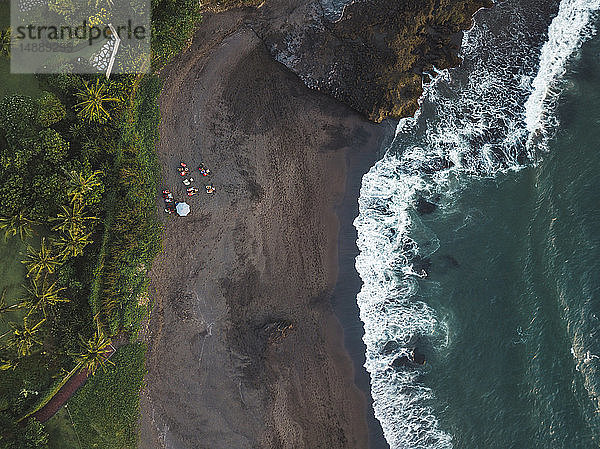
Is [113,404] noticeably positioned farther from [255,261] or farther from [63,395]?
[255,261]

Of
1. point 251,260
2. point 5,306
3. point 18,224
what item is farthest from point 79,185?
point 251,260

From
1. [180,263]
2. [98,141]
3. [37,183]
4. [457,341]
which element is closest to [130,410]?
[180,263]

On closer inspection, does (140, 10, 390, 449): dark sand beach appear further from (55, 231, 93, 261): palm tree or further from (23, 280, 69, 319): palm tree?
(23, 280, 69, 319): palm tree

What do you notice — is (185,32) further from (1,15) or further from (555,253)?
(555,253)

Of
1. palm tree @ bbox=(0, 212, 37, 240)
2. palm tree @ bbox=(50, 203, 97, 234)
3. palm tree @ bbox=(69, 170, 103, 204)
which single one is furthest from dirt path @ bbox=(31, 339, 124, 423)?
palm tree @ bbox=(69, 170, 103, 204)

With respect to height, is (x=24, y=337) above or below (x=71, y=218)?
below

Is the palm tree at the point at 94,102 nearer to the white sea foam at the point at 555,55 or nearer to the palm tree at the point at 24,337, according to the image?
the palm tree at the point at 24,337
